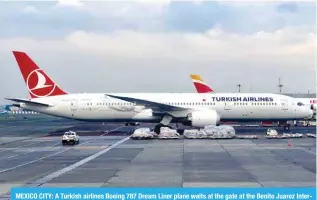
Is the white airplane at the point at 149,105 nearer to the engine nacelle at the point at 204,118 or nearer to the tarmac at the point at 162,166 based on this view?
the engine nacelle at the point at 204,118

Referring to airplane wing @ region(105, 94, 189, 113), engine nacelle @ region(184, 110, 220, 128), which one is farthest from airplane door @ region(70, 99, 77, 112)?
engine nacelle @ region(184, 110, 220, 128)

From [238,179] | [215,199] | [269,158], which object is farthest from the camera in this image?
[269,158]

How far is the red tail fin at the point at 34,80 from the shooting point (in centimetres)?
5784

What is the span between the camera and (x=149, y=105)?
2122 inches

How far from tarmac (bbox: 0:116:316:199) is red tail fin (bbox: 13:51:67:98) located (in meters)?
19.6

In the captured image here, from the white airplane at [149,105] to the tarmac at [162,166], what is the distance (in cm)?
1558

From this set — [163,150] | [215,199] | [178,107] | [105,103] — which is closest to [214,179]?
[215,199]

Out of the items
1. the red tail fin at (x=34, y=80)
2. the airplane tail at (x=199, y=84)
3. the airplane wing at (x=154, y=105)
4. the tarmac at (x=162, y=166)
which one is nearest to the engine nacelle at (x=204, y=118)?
the airplane wing at (x=154, y=105)

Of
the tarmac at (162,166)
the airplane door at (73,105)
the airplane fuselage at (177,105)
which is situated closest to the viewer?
the tarmac at (162,166)

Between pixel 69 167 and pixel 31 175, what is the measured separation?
294 centimetres

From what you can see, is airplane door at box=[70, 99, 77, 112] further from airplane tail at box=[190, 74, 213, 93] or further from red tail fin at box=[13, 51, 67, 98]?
airplane tail at box=[190, 74, 213, 93]

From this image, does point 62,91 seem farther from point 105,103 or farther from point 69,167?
point 69,167

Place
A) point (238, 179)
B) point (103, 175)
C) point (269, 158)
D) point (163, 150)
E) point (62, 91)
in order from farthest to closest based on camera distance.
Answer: point (62, 91), point (163, 150), point (269, 158), point (103, 175), point (238, 179)

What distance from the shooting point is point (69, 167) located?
25234mm
